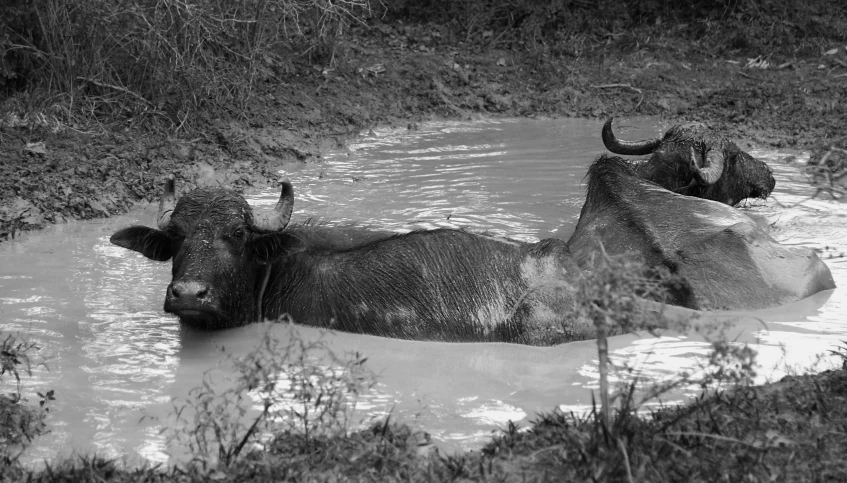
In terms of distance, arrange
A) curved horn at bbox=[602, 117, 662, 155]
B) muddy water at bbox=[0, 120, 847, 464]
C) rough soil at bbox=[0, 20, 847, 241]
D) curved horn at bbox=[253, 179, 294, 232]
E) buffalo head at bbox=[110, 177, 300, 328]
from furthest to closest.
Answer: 1. rough soil at bbox=[0, 20, 847, 241]
2. curved horn at bbox=[602, 117, 662, 155]
3. curved horn at bbox=[253, 179, 294, 232]
4. buffalo head at bbox=[110, 177, 300, 328]
5. muddy water at bbox=[0, 120, 847, 464]

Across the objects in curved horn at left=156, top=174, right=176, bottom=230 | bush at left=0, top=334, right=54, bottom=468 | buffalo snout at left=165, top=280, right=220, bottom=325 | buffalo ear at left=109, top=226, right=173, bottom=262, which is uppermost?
curved horn at left=156, top=174, right=176, bottom=230

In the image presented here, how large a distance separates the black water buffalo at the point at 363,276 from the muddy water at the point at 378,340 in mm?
134

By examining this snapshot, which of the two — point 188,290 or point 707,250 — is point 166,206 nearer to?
point 188,290

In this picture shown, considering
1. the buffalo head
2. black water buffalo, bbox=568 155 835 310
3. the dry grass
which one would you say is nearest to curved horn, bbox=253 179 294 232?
the buffalo head

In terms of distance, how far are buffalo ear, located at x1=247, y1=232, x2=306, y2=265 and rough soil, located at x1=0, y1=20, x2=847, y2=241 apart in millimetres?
2910

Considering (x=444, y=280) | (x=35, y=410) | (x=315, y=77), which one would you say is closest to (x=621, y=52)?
(x=315, y=77)

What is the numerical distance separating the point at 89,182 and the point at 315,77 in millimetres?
4748

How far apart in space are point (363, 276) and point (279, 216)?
0.67m

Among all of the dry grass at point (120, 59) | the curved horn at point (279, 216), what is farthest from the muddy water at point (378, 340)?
the dry grass at point (120, 59)

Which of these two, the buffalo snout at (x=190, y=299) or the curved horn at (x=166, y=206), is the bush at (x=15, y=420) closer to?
the buffalo snout at (x=190, y=299)

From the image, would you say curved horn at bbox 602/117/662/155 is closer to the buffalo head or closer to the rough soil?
the rough soil

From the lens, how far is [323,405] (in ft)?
15.1

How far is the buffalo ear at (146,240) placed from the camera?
20.1ft

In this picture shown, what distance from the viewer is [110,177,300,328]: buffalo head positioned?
18.9 ft
